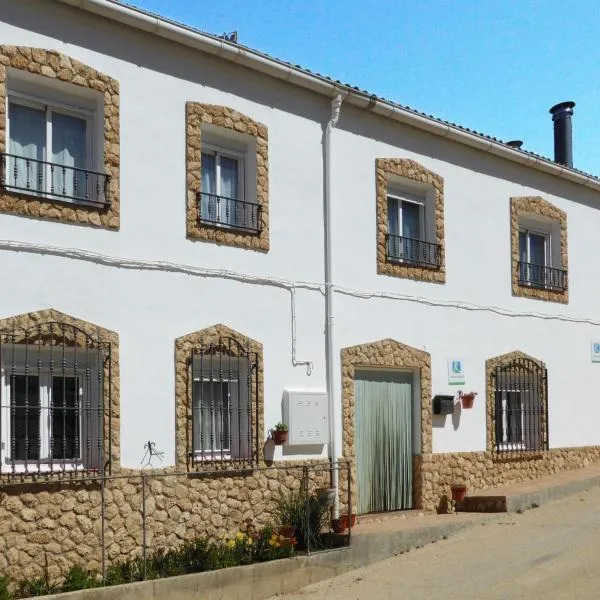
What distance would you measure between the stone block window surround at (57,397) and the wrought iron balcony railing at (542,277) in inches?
329

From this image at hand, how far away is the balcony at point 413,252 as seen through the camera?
45.2 ft

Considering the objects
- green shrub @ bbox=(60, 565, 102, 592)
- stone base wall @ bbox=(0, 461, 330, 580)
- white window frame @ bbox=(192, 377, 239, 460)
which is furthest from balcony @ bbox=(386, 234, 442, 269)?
green shrub @ bbox=(60, 565, 102, 592)

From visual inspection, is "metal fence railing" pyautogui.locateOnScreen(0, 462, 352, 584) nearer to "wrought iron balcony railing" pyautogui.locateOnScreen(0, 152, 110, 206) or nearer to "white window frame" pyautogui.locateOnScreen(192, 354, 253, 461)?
"white window frame" pyautogui.locateOnScreen(192, 354, 253, 461)

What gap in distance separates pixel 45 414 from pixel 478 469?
7284mm

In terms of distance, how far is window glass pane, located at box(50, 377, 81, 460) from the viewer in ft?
32.1

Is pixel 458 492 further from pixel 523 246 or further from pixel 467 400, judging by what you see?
pixel 523 246

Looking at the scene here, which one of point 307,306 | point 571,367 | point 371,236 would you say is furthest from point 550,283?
point 307,306

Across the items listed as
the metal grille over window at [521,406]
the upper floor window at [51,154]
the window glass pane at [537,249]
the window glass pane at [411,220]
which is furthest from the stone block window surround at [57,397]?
the window glass pane at [537,249]

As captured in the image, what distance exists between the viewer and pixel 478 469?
14.5 m

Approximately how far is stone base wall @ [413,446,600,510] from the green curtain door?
213 mm

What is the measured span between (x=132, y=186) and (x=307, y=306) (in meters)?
2.92

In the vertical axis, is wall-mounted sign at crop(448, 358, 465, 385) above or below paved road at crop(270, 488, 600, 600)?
above

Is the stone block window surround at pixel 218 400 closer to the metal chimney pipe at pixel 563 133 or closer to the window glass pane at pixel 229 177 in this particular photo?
the window glass pane at pixel 229 177

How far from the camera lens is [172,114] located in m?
11.0
